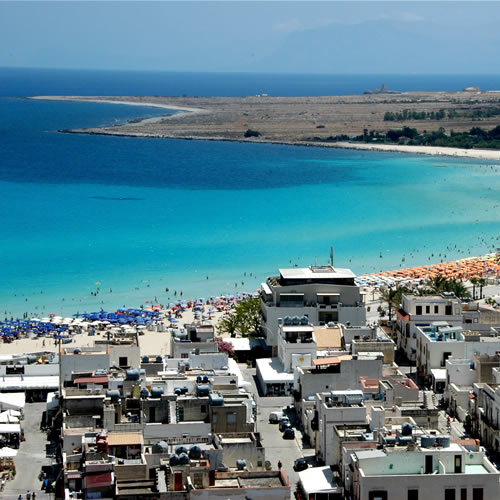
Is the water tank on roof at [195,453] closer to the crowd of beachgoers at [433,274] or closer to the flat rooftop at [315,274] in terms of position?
the flat rooftop at [315,274]

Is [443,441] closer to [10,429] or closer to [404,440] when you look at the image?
[404,440]

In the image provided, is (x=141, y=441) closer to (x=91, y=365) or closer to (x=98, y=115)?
(x=91, y=365)

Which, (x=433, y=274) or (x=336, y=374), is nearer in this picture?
(x=336, y=374)

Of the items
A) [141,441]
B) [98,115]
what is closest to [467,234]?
[141,441]

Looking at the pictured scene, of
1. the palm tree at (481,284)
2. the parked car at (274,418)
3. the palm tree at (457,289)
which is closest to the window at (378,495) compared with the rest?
the parked car at (274,418)

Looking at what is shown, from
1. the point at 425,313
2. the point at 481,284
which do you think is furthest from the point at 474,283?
the point at 425,313

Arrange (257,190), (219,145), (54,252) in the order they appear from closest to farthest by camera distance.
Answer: (54,252) < (257,190) < (219,145)

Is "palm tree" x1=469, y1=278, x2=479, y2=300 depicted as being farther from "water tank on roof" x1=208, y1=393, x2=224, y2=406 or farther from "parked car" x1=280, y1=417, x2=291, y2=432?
"water tank on roof" x1=208, y1=393, x2=224, y2=406
